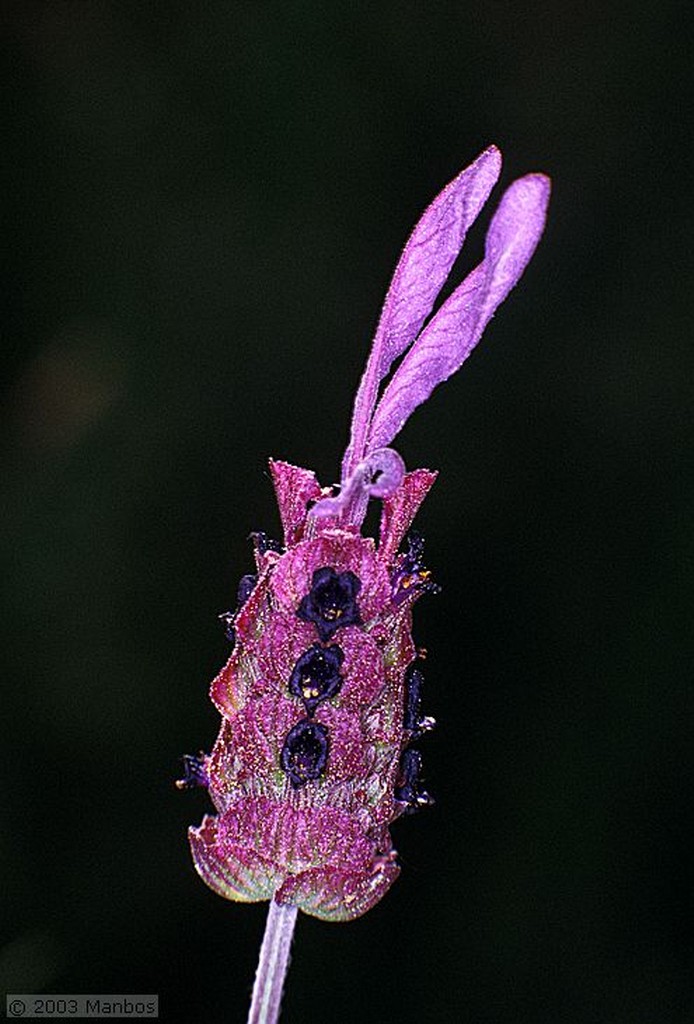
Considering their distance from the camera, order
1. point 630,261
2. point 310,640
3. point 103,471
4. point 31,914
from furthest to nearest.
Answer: point 630,261 → point 103,471 → point 31,914 → point 310,640

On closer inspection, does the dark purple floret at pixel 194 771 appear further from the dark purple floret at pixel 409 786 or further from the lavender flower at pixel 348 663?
the dark purple floret at pixel 409 786

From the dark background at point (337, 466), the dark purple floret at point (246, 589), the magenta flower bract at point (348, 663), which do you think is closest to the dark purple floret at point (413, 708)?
the magenta flower bract at point (348, 663)

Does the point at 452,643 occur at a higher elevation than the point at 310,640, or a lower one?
higher

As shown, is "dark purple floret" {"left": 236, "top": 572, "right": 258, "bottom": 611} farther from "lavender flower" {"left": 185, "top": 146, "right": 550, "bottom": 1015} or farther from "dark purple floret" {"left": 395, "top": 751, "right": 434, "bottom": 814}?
"dark purple floret" {"left": 395, "top": 751, "right": 434, "bottom": 814}

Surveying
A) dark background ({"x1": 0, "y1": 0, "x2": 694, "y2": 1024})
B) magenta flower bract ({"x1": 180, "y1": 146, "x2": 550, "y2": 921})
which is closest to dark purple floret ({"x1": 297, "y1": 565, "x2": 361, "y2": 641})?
magenta flower bract ({"x1": 180, "y1": 146, "x2": 550, "y2": 921})

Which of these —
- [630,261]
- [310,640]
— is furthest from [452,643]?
[310,640]

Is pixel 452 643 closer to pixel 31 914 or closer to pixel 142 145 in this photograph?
pixel 31 914

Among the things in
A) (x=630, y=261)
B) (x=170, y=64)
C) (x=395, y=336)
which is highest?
(x=170, y=64)
